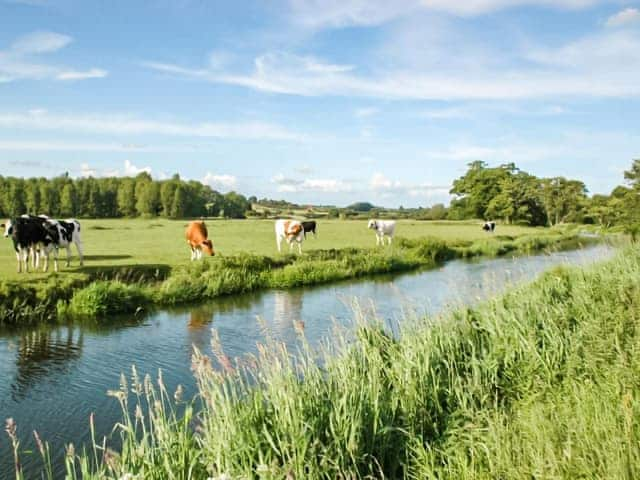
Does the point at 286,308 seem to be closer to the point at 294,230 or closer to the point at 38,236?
the point at 38,236

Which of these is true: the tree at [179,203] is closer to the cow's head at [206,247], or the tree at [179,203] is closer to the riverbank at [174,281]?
the riverbank at [174,281]

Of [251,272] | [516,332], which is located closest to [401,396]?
[516,332]

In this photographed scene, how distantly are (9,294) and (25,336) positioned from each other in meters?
2.30

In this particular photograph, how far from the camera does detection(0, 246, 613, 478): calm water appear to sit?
291 inches

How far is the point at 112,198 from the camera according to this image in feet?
253

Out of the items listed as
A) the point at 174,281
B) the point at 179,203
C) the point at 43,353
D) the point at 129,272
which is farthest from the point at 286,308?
the point at 179,203

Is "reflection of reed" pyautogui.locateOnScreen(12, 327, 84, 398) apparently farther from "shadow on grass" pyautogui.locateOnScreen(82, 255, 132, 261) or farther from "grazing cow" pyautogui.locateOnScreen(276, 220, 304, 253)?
"grazing cow" pyautogui.locateOnScreen(276, 220, 304, 253)

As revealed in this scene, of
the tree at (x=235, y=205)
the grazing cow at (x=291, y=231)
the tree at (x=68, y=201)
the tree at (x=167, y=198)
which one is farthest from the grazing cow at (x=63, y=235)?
the tree at (x=235, y=205)

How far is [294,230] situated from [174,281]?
10.4 m

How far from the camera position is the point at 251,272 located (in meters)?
20.1

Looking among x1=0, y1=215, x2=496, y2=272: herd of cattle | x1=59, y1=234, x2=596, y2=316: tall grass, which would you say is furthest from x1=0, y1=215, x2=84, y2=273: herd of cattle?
x1=59, y1=234, x2=596, y2=316: tall grass

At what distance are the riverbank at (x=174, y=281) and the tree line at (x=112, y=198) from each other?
53647 millimetres

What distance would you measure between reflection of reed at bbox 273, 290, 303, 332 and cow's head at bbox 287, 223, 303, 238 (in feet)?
24.8

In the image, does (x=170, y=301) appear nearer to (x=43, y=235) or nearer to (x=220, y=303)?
(x=220, y=303)
